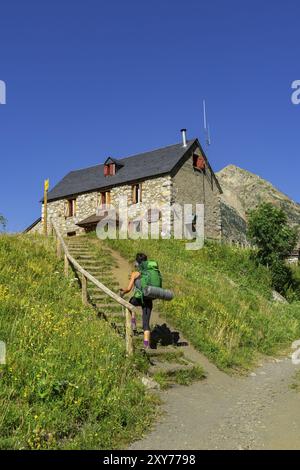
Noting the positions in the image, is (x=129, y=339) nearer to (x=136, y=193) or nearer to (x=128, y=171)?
(x=136, y=193)

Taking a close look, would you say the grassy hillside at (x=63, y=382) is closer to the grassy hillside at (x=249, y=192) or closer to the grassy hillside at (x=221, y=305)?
the grassy hillside at (x=221, y=305)

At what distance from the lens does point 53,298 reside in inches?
429

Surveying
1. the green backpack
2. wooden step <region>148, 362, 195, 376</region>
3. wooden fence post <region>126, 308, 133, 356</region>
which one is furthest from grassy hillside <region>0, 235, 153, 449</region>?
the green backpack

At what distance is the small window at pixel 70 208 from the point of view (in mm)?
35828

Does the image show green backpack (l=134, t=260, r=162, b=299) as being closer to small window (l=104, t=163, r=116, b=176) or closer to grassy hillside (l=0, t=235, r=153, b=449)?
grassy hillside (l=0, t=235, r=153, b=449)

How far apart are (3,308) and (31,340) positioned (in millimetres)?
1446

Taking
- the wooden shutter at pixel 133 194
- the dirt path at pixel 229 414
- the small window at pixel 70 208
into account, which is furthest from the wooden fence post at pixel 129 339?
the small window at pixel 70 208

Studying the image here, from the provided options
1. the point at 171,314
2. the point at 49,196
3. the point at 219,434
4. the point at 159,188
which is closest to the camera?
the point at 219,434

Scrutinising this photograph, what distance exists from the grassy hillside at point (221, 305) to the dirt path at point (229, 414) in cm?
102

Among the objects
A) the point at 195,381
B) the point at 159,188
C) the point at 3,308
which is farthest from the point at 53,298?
the point at 159,188

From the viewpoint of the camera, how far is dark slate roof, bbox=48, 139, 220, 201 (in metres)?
31.4

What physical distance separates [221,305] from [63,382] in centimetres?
844

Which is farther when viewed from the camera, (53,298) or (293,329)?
(293,329)

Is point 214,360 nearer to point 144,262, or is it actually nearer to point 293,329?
point 144,262
